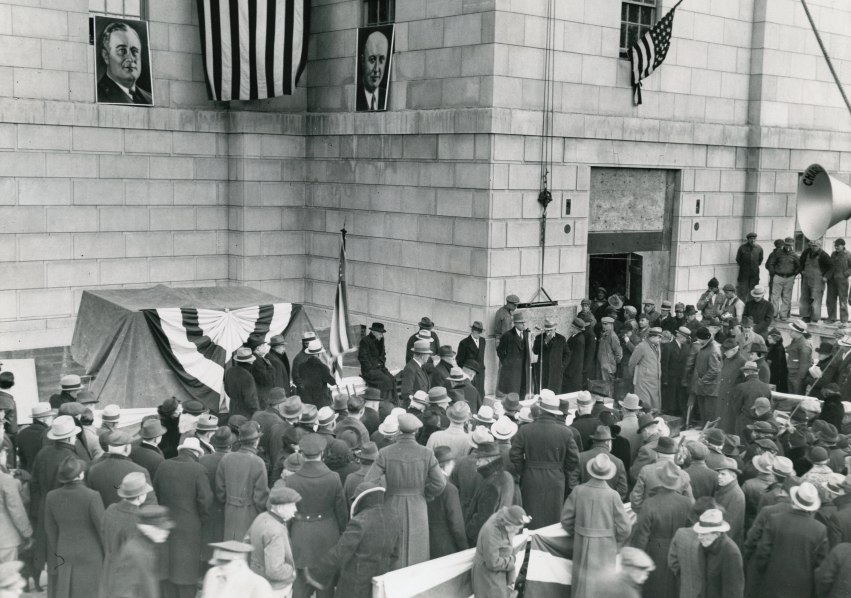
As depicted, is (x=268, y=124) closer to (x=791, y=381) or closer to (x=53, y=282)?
(x=53, y=282)

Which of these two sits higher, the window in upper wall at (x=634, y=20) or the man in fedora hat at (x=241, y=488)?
the window in upper wall at (x=634, y=20)

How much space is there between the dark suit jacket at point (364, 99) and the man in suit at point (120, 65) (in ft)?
14.7

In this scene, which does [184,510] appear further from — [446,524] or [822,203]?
[822,203]

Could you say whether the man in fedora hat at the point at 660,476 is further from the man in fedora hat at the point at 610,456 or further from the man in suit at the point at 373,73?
the man in suit at the point at 373,73

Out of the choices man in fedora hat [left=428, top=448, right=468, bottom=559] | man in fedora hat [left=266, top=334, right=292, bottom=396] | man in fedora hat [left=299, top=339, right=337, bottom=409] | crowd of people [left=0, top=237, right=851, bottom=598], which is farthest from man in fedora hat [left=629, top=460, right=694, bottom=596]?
man in fedora hat [left=266, top=334, right=292, bottom=396]

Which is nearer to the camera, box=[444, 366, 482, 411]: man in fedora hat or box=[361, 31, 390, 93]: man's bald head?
box=[444, 366, 482, 411]: man in fedora hat

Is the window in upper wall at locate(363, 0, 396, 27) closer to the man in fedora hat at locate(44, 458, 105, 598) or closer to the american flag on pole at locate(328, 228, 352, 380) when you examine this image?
the american flag on pole at locate(328, 228, 352, 380)

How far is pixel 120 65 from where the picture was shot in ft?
63.5

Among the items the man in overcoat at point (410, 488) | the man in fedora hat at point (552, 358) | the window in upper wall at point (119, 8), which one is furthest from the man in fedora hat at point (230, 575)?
the window in upper wall at point (119, 8)

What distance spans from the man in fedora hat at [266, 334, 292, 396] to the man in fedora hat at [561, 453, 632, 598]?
247 inches

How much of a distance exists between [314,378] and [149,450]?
4.78 metres

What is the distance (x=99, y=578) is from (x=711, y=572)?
535 centimetres

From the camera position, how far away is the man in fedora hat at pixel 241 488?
354 inches

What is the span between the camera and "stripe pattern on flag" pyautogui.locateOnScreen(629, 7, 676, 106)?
19172 mm
